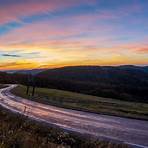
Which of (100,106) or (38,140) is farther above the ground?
(38,140)

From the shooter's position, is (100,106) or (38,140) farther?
(100,106)

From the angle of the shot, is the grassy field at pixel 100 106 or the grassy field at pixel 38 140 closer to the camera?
the grassy field at pixel 38 140

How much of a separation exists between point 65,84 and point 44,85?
6558 mm

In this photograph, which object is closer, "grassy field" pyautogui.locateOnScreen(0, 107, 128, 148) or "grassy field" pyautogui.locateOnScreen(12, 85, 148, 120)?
"grassy field" pyautogui.locateOnScreen(0, 107, 128, 148)

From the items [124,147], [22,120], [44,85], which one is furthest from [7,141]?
[44,85]

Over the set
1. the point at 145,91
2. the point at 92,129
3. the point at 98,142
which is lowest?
the point at 145,91

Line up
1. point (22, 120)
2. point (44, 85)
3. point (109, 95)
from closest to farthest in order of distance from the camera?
point (22, 120)
point (109, 95)
point (44, 85)

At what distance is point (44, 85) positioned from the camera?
96500 mm

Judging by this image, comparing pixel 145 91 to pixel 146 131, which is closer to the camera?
pixel 146 131

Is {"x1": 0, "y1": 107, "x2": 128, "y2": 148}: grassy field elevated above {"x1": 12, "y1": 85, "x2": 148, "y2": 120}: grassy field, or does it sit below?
above

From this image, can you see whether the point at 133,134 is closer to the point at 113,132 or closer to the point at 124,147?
the point at 113,132

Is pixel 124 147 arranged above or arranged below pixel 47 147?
below

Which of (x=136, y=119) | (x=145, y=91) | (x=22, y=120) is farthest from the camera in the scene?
(x=145, y=91)

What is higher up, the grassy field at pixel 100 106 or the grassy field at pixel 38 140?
the grassy field at pixel 38 140
